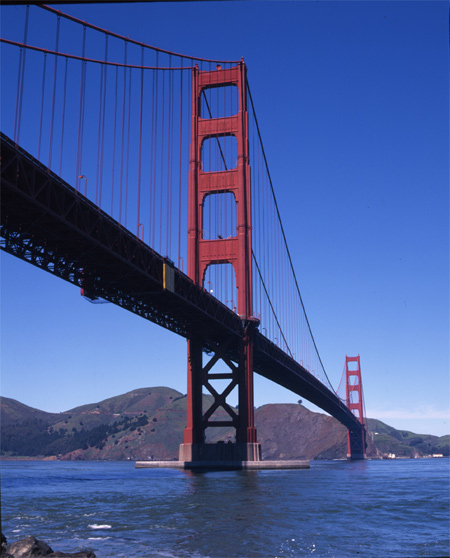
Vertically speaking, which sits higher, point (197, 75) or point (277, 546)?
point (197, 75)

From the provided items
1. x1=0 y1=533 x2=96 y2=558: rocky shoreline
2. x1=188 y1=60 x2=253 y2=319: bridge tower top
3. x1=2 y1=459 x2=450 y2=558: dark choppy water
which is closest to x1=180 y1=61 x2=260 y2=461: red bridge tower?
x1=188 y1=60 x2=253 y2=319: bridge tower top

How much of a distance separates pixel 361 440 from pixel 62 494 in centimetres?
12825

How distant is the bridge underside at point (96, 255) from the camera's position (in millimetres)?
24516

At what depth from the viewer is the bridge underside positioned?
24.5 metres

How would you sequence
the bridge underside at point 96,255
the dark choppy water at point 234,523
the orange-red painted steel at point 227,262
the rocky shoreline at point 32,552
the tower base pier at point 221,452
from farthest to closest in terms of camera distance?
the orange-red painted steel at point 227,262 → the tower base pier at point 221,452 → the bridge underside at point 96,255 → the dark choppy water at point 234,523 → the rocky shoreline at point 32,552

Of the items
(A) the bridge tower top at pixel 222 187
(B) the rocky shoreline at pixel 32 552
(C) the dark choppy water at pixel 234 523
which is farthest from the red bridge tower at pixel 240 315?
(B) the rocky shoreline at pixel 32 552

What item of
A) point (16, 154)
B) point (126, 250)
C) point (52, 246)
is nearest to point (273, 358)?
point (126, 250)

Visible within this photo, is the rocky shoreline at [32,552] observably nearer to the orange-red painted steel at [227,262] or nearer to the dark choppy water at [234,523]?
the dark choppy water at [234,523]

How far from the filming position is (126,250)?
33031mm

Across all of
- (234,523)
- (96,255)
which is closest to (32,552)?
(234,523)

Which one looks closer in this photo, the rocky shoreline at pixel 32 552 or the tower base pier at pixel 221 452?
the rocky shoreline at pixel 32 552

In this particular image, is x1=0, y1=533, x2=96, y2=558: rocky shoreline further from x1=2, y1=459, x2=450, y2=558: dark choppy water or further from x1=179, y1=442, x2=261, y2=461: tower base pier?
x1=179, y1=442, x2=261, y2=461: tower base pier

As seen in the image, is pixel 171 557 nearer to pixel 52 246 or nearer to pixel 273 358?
pixel 52 246

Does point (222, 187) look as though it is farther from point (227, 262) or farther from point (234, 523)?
point (234, 523)
